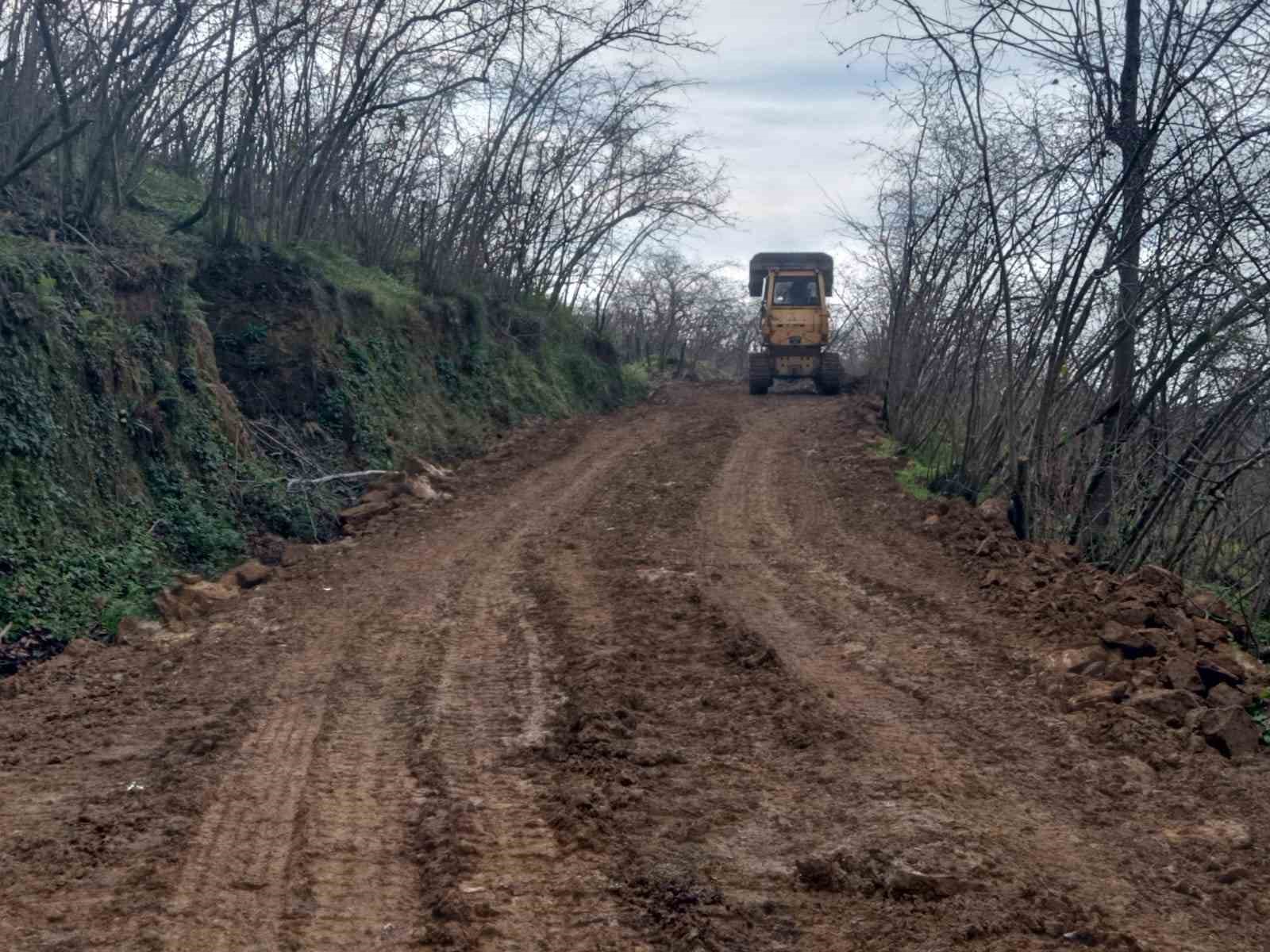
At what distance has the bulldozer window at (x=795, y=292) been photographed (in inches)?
1216

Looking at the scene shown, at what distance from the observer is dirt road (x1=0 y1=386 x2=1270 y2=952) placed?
4.31 meters

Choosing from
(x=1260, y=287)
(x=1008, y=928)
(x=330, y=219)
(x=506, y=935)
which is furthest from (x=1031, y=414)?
(x=330, y=219)

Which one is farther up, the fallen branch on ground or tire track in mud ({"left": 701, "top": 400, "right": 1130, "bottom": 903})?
the fallen branch on ground

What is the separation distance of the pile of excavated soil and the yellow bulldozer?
20.3 meters

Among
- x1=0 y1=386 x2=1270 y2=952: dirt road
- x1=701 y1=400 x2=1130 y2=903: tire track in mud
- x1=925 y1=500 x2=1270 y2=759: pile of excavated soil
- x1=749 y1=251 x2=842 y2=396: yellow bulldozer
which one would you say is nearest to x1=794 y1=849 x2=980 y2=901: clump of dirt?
x1=0 y1=386 x2=1270 y2=952: dirt road

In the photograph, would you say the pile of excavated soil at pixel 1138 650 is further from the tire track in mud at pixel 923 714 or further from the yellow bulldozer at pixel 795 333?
the yellow bulldozer at pixel 795 333

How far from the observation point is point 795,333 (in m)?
30.5

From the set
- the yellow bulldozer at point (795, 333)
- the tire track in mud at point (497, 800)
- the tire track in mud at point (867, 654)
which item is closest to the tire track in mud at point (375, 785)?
the tire track in mud at point (497, 800)

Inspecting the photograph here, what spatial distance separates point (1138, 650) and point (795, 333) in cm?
2346

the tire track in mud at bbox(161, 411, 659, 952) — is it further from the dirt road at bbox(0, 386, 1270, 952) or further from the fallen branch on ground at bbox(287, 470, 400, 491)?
the fallen branch on ground at bbox(287, 470, 400, 491)

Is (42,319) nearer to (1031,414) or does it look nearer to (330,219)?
(1031,414)

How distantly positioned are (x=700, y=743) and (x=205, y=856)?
8.22ft

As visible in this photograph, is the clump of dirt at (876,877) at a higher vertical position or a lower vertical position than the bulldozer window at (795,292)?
lower

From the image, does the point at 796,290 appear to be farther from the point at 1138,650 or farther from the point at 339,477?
the point at 1138,650
